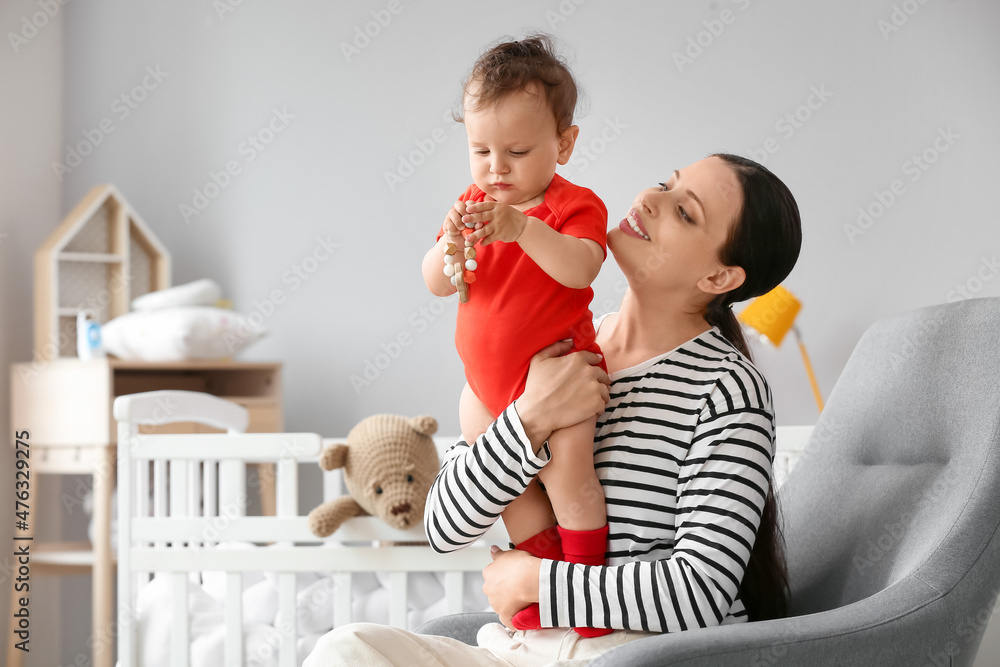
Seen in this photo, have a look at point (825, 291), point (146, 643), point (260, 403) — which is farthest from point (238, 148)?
point (825, 291)

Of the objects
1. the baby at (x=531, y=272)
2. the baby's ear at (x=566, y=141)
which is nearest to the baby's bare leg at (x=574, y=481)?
the baby at (x=531, y=272)

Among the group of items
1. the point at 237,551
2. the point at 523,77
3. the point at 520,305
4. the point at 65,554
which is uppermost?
the point at 523,77

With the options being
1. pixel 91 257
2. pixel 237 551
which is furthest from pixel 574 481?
pixel 91 257

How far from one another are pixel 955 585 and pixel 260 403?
6.77 feet

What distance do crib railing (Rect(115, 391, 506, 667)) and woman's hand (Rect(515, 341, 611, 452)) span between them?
799 millimetres

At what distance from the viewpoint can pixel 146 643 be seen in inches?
70.2

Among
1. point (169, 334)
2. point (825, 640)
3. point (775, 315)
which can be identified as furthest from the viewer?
point (775, 315)

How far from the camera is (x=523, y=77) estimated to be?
3.24 feet

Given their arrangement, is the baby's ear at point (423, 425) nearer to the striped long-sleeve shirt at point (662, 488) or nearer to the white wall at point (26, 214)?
the striped long-sleeve shirt at point (662, 488)

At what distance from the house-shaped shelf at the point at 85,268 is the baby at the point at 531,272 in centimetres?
187

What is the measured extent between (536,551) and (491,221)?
403 mm

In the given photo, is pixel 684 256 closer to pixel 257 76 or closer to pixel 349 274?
pixel 349 274

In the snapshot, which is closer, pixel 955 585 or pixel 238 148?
pixel 955 585

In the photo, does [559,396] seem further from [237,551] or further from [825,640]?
[237,551]
